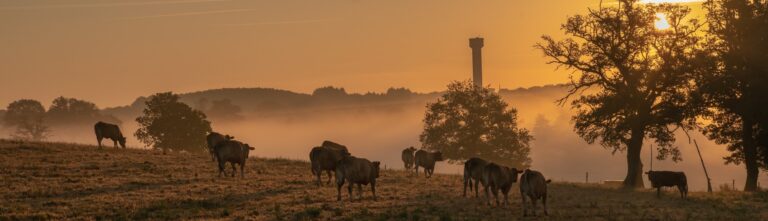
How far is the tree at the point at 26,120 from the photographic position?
14762cm

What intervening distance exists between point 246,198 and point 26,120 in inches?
5441

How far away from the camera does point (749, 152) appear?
51750mm

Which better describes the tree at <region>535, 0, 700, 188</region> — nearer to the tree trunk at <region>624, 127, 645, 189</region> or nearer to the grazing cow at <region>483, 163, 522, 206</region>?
the tree trunk at <region>624, 127, 645, 189</region>

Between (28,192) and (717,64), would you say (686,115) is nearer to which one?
(717,64)

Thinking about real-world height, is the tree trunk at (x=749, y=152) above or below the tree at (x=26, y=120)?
below

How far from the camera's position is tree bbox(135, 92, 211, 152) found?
82.0 metres

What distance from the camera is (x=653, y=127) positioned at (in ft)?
173

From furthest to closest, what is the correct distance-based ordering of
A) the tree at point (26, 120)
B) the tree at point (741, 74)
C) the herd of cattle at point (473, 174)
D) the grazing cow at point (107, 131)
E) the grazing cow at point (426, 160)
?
1. the tree at point (26, 120)
2. the grazing cow at point (107, 131)
3. the grazing cow at point (426, 160)
4. the tree at point (741, 74)
5. the herd of cattle at point (473, 174)

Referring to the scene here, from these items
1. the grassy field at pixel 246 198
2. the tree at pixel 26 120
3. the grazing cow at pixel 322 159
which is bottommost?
the grassy field at pixel 246 198

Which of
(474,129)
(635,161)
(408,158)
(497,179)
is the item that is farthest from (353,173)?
(474,129)

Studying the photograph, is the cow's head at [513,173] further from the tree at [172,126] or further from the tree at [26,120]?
the tree at [26,120]

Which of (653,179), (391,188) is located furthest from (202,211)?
(653,179)

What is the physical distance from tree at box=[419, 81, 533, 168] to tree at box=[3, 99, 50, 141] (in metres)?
96.0

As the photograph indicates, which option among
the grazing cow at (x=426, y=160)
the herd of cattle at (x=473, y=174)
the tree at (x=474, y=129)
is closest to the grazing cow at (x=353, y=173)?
the herd of cattle at (x=473, y=174)
